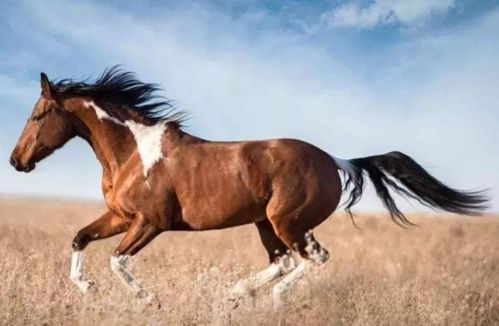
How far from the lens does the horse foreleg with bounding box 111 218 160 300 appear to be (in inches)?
245

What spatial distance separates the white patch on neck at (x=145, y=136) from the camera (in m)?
6.81

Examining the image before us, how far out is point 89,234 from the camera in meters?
6.79

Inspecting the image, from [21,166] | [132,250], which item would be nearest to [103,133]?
[21,166]

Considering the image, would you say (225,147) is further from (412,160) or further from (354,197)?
(412,160)

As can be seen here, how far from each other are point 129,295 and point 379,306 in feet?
7.73

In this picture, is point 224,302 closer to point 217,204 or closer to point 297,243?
point 217,204

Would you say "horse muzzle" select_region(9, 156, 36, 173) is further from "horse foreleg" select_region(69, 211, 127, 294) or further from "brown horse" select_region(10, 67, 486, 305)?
"horse foreleg" select_region(69, 211, 127, 294)

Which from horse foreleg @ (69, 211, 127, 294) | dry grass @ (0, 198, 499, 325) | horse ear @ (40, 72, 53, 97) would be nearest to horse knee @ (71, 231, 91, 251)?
horse foreleg @ (69, 211, 127, 294)

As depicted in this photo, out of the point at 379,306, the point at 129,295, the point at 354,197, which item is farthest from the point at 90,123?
the point at 379,306

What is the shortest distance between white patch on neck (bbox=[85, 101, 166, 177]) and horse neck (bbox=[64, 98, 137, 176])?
11mm

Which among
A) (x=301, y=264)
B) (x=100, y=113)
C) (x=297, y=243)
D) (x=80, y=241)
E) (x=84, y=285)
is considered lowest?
(x=84, y=285)

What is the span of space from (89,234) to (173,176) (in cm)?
107

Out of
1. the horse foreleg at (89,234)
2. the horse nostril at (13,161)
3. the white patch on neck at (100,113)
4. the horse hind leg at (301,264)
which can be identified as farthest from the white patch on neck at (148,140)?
the horse hind leg at (301,264)

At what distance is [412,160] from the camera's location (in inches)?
320
